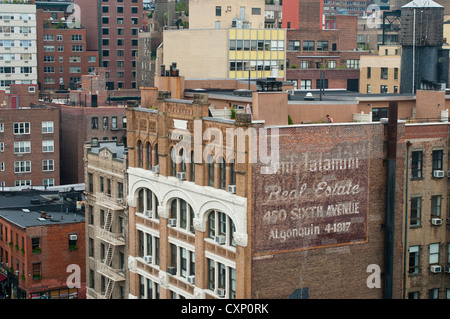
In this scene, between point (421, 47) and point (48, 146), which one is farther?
point (48, 146)

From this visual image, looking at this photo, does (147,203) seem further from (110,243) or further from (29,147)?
(29,147)

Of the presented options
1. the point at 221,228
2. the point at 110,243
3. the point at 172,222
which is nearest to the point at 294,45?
the point at 110,243

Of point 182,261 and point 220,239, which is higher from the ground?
point 220,239

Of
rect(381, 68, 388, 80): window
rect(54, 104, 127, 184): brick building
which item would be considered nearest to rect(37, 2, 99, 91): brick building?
rect(54, 104, 127, 184): brick building

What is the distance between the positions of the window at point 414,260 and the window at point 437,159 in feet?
16.8

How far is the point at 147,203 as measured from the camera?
6162 centimetres

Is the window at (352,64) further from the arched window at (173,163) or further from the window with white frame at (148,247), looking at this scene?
the arched window at (173,163)

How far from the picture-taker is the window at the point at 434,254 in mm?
58156

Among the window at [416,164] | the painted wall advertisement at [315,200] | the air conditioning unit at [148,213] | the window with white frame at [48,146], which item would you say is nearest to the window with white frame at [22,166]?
the window with white frame at [48,146]

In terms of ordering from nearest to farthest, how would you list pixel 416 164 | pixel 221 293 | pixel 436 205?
pixel 221 293, pixel 416 164, pixel 436 205

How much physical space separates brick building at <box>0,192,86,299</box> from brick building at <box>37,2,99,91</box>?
9748cm

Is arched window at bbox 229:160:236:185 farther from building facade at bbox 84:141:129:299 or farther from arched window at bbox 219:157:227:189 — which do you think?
building facade at bbox 84:141:129:299

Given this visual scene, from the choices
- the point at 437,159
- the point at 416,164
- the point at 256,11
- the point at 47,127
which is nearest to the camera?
the point at 416,164

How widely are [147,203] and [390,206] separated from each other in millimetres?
16354
